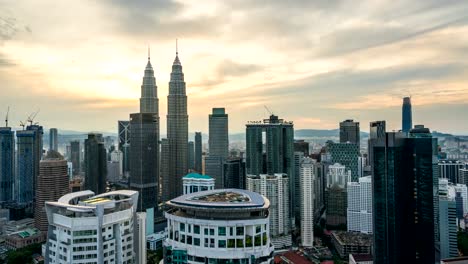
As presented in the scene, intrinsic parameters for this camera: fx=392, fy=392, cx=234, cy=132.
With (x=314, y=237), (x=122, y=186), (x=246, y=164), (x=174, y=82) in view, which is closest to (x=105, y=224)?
(x=314, y=237)

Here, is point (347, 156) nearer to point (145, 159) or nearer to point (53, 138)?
point (145, 159)

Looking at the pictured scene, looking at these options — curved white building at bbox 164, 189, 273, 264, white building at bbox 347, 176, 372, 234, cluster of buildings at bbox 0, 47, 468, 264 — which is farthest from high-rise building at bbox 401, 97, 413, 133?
curved white building at bbox 164, 189, 273, 264

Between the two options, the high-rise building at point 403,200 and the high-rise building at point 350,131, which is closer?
the high-rise building at point 403,200

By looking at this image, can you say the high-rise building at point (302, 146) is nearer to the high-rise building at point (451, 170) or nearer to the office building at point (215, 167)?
the office building at point (215, 167)

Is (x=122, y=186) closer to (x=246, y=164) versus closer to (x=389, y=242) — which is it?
(x=246, y=164)

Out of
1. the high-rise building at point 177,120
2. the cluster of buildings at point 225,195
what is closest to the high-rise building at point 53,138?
the cluster of buildings at point 225,195

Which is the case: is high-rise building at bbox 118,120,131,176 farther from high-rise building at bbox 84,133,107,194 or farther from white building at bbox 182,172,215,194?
white building at bbox 182,172,215,194

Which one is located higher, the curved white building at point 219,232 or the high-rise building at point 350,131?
the high-rise building at point 350,131
